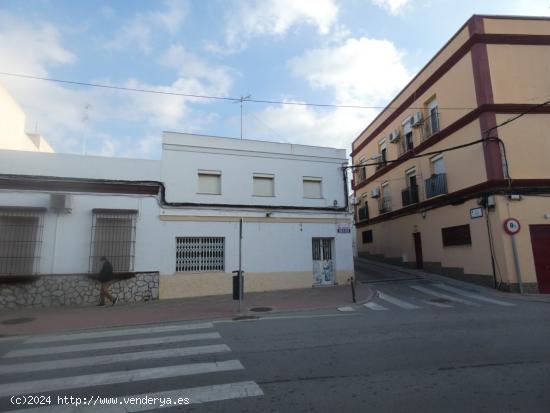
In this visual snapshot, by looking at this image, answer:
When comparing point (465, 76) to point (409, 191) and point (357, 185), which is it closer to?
point (409, 191)

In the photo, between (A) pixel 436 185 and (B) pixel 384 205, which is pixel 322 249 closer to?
(A) pixel 436 185

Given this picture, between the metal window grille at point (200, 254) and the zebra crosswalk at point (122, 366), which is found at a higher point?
the metal window grille at point (200, 254)

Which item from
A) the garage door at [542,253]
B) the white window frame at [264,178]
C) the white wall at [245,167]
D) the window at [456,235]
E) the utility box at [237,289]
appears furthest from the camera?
the white window frame at [264,178]

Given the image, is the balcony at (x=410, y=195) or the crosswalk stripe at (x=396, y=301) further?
the balcony at (x=410, y=195)

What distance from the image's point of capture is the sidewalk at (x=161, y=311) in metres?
9.72

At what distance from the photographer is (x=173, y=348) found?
675cm

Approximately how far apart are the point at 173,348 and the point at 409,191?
697 inches

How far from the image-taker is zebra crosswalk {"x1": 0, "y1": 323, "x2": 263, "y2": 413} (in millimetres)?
4574

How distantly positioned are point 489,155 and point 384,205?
33.7 ft

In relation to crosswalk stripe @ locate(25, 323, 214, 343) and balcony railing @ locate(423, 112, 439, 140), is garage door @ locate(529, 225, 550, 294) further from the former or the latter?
crosswalk stripe @ locate(25, 323, 214, 343)

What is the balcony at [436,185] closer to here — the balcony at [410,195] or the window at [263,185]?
the balcony at [410,195]

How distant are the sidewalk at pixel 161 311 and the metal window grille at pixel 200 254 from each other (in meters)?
1.43

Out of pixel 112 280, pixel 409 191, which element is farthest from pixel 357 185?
pixel 112 280

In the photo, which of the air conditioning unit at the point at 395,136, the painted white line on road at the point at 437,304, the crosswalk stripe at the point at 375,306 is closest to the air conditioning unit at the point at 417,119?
the air conditioning unit at the point at 395,136
